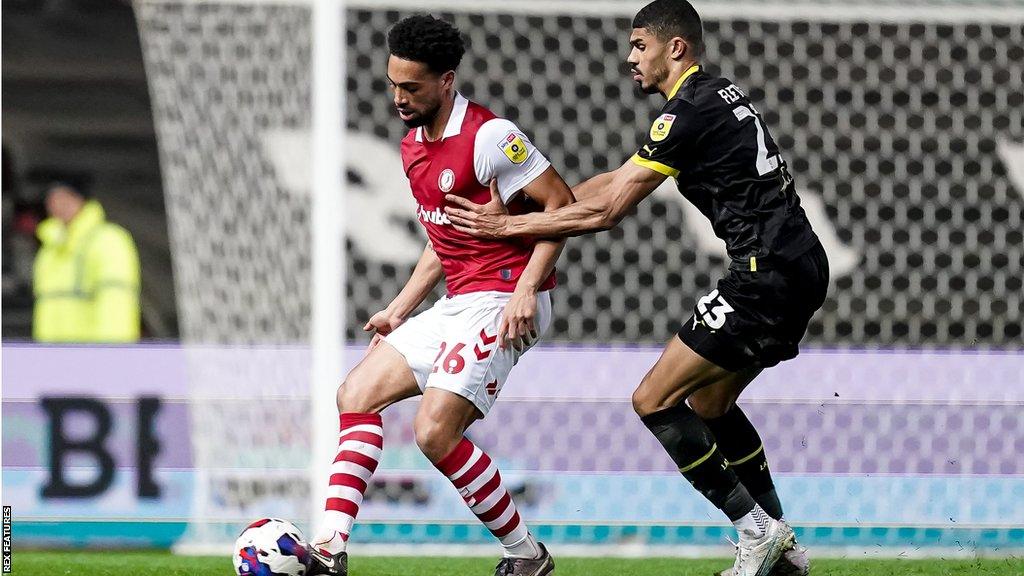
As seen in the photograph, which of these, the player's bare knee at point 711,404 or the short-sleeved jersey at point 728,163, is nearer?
the short-sleeved jersey at point 728,163

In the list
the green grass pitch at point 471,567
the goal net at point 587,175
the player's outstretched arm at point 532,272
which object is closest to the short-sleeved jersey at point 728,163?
the player's outstretched arm at point 532,272

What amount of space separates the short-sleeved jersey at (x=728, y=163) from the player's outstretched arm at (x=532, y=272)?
→ 266 millimetres

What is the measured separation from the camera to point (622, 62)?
895 cm

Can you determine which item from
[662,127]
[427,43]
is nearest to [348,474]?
[427,43]

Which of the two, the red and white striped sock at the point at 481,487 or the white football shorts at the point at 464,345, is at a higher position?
the white football shorts at the point at 464,345

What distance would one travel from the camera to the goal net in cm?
736

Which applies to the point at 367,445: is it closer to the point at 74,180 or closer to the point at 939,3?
the point at 939,3

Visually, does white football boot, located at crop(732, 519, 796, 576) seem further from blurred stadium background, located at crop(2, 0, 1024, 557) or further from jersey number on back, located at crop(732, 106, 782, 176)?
blurred stadium background, located at crop(2, 0, 1024, 557)

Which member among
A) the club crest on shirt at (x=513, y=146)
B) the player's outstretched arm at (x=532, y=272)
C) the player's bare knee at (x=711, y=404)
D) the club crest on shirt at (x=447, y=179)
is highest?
the club crest on shirt at (x=513, y=146)

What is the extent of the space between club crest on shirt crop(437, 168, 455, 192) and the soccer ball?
115 cm

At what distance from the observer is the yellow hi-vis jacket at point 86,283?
947 centimetres

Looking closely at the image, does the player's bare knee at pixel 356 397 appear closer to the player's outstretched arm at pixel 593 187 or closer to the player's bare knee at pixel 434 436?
the player's bare knee at pixel 434 436

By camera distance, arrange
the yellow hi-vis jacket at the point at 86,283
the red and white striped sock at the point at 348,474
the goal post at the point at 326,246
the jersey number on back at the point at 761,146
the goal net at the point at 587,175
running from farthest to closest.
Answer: the yellow hi-vis jacket at the point at 86,283 → the goal net at the point at 587,175 → the goal post at the point at 326,246 → the jersey number on back at the point at 761,146 → the red and white striped sock at the point at 348,474

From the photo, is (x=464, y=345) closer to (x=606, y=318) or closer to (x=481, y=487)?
(x=481, y=487)
